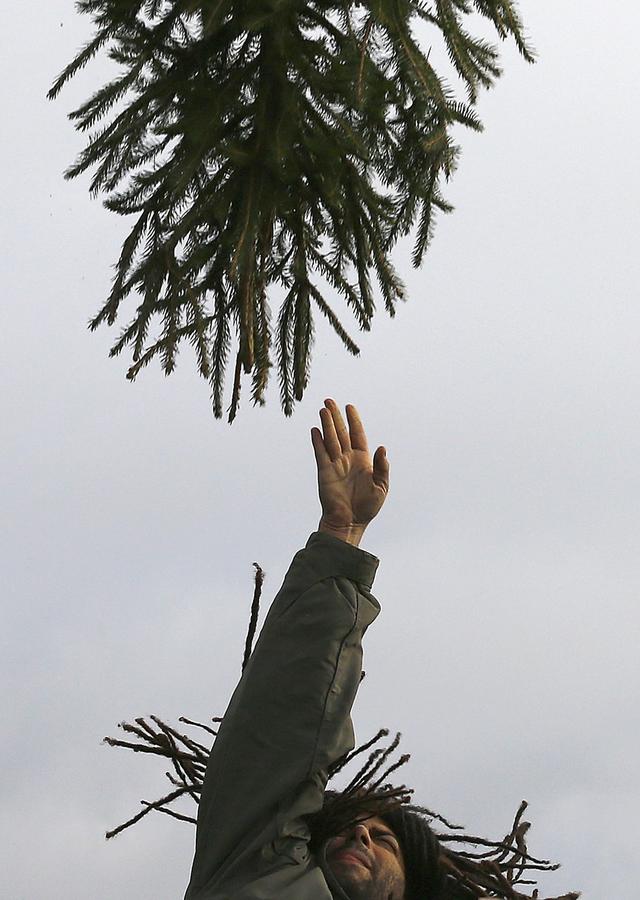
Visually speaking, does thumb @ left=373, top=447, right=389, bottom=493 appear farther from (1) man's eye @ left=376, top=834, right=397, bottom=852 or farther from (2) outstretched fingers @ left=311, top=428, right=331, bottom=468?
(1) man's eye @ left=376, top=834, right=397, bottom=852

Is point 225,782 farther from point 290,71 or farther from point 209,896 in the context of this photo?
point 290,71

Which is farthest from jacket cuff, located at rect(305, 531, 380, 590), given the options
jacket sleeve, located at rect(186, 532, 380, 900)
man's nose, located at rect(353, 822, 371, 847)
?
man's nose, located at rect(353, 822, 371, 847)

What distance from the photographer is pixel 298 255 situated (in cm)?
364

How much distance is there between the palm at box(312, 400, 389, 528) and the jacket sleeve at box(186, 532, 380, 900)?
83 millimetres

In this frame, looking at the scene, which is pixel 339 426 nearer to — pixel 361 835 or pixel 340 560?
pixel 340 560

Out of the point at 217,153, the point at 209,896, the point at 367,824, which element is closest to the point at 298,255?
the point at 217,153

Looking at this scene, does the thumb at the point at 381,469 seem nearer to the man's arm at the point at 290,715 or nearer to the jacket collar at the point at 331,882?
the man's arm at the point at 290,715

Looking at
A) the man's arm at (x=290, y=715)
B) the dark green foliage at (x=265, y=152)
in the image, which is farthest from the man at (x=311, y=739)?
the dark green foliage at (x=265, y=152)

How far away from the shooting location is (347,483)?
2.48m

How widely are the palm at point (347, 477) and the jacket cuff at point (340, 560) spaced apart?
57mm

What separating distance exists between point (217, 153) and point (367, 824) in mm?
1576

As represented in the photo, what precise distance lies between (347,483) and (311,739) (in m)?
0.46

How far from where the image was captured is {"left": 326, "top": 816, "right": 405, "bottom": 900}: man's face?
8.09 feet

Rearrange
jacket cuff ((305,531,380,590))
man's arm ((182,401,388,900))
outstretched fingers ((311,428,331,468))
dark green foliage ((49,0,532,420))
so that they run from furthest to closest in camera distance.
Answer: dark green foliage ((49,0,532,420)) < outstretched fingers ((311,428,331,468)) < jacket cuff ((305,531,380,590)) < man's arm ((182,401,388,900))
